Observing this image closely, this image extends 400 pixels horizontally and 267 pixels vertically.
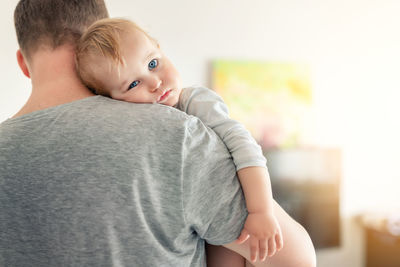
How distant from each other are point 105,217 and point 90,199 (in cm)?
4

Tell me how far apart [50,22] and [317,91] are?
3.01 m

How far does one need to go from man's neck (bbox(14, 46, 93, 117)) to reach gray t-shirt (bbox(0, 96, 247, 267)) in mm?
85

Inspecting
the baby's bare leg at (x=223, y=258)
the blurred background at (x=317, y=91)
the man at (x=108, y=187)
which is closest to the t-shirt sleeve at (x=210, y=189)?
the man at (x=108, y=187)

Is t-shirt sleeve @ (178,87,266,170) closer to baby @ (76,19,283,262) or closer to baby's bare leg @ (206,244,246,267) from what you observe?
baby @ (76,19,283,262)

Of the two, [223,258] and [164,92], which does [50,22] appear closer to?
[164,92]

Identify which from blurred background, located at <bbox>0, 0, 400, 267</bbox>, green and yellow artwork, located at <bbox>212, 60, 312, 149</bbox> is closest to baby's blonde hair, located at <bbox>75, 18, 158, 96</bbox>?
blurred background, located at <bbox>0, 0, 400, 267</bbox>

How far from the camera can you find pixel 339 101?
12.0ft

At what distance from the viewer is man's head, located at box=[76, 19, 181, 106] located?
0.88m

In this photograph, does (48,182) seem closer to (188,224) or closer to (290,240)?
(188,224)

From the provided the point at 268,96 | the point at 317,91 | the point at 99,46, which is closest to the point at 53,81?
the point at 99,46

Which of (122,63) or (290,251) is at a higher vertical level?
(122,63)

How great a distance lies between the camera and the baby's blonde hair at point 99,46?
2.85 feet

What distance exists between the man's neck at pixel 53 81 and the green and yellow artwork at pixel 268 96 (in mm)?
2326

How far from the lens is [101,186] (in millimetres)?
691
